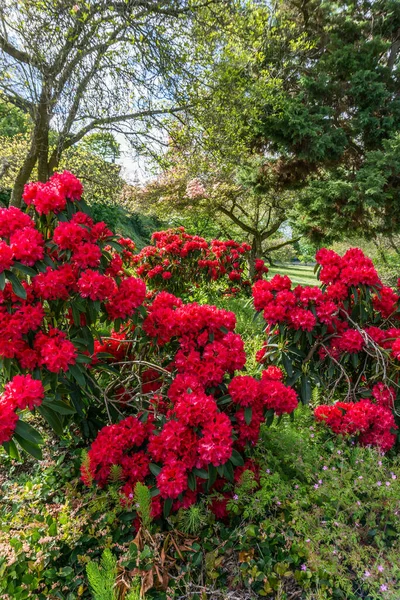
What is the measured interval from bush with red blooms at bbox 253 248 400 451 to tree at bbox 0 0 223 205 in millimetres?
2674

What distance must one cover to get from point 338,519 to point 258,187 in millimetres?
5822

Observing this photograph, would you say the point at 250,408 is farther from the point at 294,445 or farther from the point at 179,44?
the point at 179,44

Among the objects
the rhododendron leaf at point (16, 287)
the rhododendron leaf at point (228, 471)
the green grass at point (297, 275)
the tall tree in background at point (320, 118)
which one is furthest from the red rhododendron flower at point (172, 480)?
the green grass at point (297, 275)

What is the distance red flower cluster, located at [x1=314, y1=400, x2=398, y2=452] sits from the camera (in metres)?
1.65

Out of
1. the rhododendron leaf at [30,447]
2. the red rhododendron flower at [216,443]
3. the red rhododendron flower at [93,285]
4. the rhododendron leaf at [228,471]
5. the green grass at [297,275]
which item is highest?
the red rhododendron flower at [93,285]

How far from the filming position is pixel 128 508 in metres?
1.26

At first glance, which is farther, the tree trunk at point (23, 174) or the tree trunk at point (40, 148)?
the tree trunk at point (23, 174)

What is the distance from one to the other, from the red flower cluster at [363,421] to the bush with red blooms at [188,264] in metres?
2.47

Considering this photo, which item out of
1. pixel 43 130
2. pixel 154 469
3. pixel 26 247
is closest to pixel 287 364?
pixel 154 469

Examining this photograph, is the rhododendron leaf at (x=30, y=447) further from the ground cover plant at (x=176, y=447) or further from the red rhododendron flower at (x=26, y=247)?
the red rhododendron flower at (x=26, y=247)

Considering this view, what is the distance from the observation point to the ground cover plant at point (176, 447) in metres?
1.10

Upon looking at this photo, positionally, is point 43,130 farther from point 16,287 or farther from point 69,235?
point 16,287

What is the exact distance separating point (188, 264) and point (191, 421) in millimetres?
3178

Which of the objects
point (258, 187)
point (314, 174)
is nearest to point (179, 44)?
point (258, 187)
